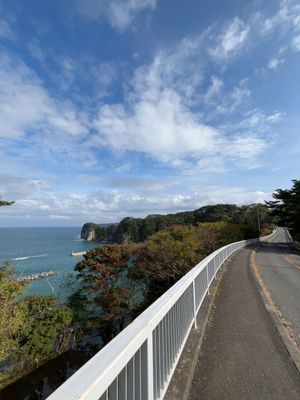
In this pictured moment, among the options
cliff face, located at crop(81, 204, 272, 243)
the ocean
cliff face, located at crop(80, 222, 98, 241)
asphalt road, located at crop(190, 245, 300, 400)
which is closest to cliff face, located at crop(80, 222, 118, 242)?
cliff face, located at crop(80, 222, 98, 241)

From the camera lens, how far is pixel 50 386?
51.9 feet

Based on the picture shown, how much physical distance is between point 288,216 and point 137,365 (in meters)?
36.3

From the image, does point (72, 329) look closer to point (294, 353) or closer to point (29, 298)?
point (29, 298)

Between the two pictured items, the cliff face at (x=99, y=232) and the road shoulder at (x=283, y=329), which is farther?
the cliff face at (x=99, y=232)

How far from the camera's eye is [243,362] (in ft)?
11.1

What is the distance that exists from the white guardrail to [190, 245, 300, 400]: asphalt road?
0.47m

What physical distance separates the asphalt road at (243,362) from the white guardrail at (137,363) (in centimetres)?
47

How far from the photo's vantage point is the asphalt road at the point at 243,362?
2.75m

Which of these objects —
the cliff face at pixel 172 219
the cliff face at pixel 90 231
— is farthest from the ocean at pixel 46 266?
the cliff face at pixel 90 231

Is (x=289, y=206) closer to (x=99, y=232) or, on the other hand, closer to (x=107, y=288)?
(x=107, y=288)

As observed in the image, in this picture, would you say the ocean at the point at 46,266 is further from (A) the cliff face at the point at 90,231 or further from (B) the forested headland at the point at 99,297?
(A) the cliff face at the point at 90,231

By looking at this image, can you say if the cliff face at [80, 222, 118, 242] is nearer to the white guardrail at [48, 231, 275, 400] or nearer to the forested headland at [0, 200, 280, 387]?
the forested headland at [0, 200, 280, 387]

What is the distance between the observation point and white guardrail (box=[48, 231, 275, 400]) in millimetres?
1174

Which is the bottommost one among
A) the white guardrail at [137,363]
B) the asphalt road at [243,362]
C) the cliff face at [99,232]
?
the asphalt road at [243,362]
